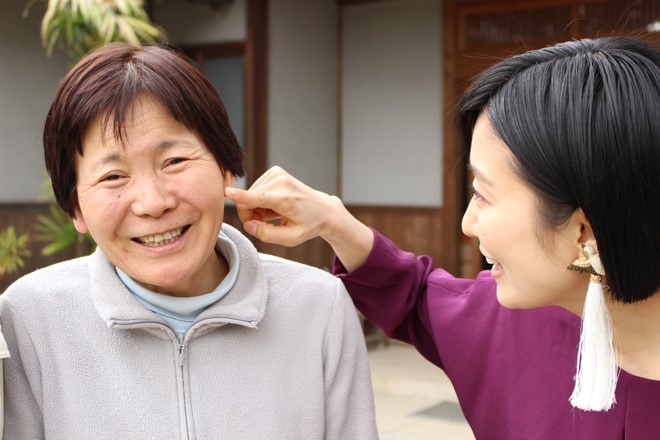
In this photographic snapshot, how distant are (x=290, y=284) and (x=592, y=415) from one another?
755mm

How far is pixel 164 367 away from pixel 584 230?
36.5 inches

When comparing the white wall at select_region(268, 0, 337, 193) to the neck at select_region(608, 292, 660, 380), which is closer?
the neck at select_region(608, 292, 660, 380)

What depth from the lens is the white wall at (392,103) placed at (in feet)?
27.5

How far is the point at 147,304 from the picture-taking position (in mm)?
1887

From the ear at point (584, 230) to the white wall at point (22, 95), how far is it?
7106 millimetres

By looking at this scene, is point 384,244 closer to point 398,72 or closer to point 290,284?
point 290,284

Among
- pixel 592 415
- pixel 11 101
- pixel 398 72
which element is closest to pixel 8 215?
pixel 11 101

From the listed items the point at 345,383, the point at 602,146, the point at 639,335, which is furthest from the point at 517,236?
the point at 345,383

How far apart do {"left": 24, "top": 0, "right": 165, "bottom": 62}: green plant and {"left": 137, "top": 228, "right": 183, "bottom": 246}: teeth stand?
3364mm

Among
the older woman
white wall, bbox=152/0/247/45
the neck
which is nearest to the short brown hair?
the older woman

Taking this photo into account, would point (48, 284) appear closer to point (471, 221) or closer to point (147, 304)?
point (147, 304)

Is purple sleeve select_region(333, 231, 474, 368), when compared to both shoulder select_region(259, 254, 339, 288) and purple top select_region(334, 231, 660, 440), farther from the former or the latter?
shoulder select_region(259, 254, 339, 288)

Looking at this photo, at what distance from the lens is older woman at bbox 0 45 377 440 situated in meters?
1.76

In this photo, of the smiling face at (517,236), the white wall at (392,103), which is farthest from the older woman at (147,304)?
the white wall at (392,103)
